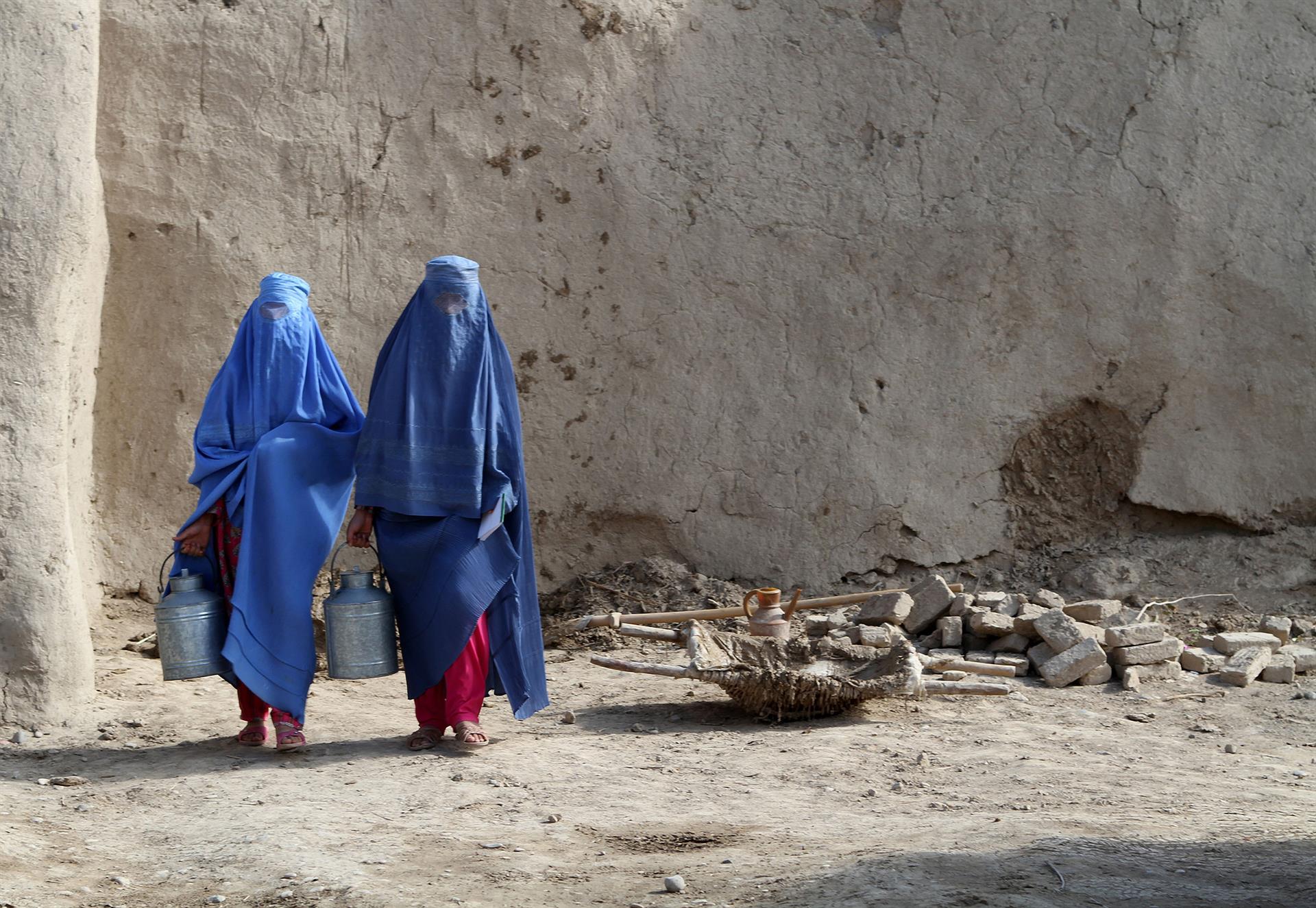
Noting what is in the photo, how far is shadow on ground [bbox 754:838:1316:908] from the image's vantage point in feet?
9.56

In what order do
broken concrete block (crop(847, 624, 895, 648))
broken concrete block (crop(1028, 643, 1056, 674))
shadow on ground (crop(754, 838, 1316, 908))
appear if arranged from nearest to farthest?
shadow on ground (crop(754, 838, 1316, 908)) < broken concrete block (crop(847, 624, 895, 648)) < broken concrete block (crop(1028, 643, 1056, 674))

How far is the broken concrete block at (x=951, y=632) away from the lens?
593cm

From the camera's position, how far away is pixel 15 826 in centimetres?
367

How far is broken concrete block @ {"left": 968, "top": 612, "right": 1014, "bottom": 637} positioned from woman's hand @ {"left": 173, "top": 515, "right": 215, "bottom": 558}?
125 inches

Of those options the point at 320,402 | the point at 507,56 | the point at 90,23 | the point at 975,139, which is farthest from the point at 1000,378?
the point at 90,23

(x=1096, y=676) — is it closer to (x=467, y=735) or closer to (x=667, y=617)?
(x=667, y=617)

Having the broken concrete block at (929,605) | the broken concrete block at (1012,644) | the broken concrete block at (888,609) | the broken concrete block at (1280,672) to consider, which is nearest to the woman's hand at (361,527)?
the broken concrete block at (888,609)

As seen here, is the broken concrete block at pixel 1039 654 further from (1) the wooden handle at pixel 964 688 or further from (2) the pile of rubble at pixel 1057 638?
(1) the wooden handle at pixel 964 688

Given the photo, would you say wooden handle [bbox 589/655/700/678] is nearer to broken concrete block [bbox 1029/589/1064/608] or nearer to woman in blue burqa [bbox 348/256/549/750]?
woman in blue burqa [bbox 348/256/549/750]

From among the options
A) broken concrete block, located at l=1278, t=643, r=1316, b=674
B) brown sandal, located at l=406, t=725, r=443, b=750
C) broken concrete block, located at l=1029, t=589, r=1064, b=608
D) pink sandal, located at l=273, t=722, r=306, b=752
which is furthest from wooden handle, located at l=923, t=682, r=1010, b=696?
pink sandal, located at l=273, t=722, r=306, b=752

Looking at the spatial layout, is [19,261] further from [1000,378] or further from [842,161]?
[1000,378]

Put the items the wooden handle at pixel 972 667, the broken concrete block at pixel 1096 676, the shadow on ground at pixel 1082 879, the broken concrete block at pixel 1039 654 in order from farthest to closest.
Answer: the broken concrete block at pixel 1039 654 < the broken concrete block at pixel 1096 676 < the wooden handle at pixel 972 667 < the shadow on ground at pixel 1082 879

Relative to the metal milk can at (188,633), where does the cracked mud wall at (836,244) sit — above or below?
above

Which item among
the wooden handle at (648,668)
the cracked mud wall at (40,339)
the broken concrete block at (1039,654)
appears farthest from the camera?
the broken concrete block at (1039,654)
